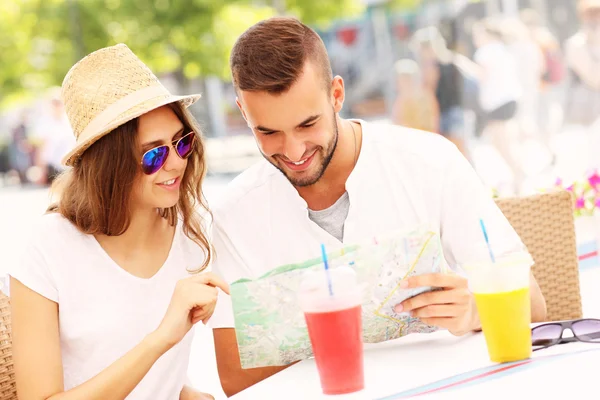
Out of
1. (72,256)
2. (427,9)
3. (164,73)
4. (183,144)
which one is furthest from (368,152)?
(164,73)

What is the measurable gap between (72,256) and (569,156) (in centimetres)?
488

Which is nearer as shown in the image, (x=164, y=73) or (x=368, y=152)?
(x=368, y=152)

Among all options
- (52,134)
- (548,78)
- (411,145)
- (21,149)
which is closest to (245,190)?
(411,145)

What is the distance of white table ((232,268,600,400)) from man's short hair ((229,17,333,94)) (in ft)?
2.21

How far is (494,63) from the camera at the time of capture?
6.07 meters

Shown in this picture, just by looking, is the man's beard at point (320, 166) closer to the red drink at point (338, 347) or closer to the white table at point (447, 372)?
the white table at point (447, 372)

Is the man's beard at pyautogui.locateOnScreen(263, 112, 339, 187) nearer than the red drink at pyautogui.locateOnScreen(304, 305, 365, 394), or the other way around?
the red drink at pyautogui.locateOnScreen(304, 305, 365, 394)

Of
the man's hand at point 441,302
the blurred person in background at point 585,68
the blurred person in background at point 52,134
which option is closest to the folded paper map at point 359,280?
the man's hand at point 441,302

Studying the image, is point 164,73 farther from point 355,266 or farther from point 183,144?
point 355,266

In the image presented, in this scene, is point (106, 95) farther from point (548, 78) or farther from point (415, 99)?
point (548, 78)

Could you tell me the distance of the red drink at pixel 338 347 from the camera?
4.50ft

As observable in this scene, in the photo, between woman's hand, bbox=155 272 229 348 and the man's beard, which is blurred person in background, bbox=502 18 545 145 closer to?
the man's beard

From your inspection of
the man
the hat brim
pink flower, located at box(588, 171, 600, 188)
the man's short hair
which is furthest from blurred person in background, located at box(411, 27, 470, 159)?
the hat brim

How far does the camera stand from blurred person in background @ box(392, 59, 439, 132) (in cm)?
637
